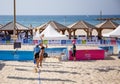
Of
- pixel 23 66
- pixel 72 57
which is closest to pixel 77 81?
pixel 23 66

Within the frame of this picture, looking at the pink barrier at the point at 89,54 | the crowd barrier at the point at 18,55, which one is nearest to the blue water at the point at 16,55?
the crowd barrier at the point at 18,55

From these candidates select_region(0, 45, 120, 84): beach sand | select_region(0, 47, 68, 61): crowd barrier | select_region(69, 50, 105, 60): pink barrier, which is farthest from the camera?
select_region(69, 50, 105, 60): pink barrier

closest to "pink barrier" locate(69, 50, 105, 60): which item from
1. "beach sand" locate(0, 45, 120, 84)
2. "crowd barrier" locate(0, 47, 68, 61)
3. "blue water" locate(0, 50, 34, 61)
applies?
"crowd barrier" locate(0, 47, 68, 61)

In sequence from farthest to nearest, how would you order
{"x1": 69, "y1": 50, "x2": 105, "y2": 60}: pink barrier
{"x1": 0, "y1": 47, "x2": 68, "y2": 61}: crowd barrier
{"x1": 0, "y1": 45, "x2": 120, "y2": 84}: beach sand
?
{"x1": 69, "y1": 50, "x2": 105, "y2": 60}: pink barrier < {"x1": 0, "y1": 47, "x2": 68, "y2": 61}: crowd barrier < {"x1": 0, "y1": 45, "x2": 120, "y2": 84}: beach sand

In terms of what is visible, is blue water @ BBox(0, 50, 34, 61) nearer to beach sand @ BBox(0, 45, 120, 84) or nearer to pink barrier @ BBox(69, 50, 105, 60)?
beach sand @ BBox(0, 45, 120, 84)

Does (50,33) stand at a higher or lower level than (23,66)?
higher

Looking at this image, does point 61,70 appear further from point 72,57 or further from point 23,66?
point 72,57

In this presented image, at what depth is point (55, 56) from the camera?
17609 mm

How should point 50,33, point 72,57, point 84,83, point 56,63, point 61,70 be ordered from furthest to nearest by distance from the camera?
point 50,33 < point 72,57 < point 56,63 < point 61,70 < point 84,83

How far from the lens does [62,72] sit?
12.8m

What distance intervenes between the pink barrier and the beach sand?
79 cm

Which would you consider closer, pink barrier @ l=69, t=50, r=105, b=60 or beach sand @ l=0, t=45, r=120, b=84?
beach sand @ l=0, t=45, r=120, b=84

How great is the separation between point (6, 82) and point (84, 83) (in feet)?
10.0

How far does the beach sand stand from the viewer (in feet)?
36.3
